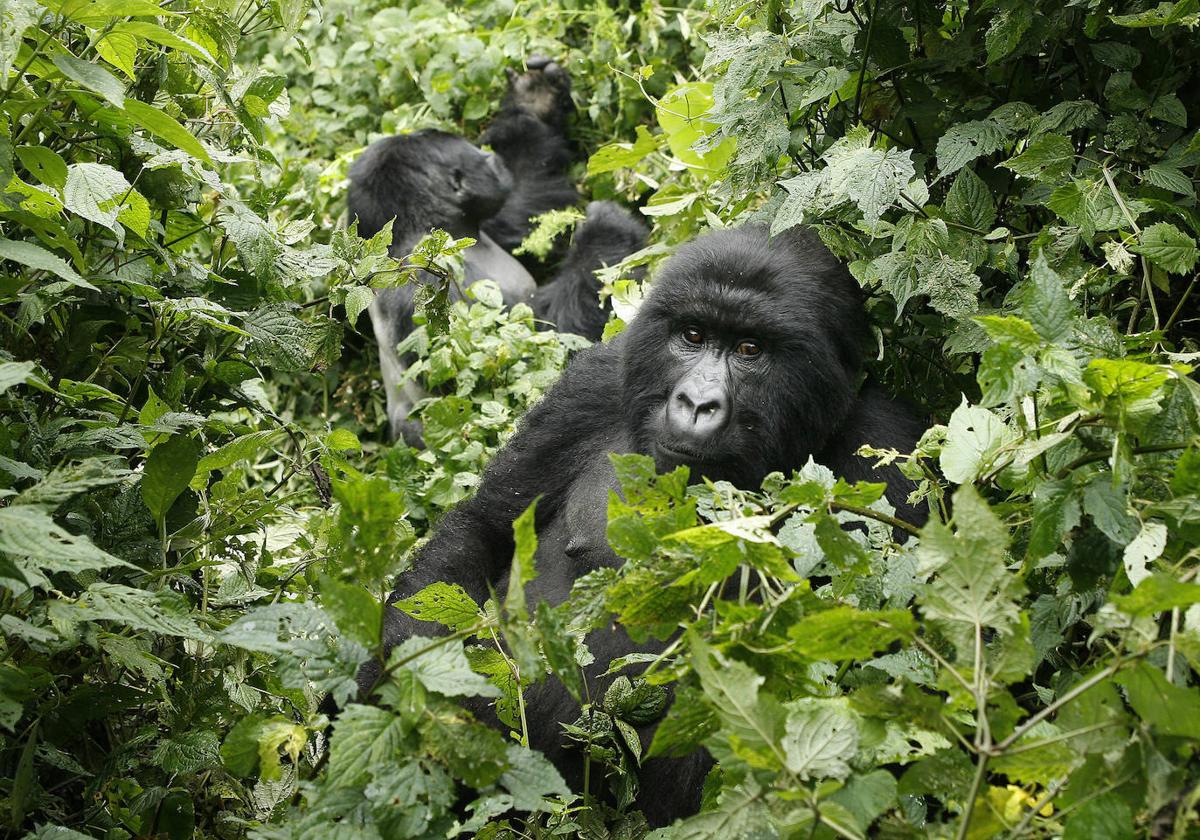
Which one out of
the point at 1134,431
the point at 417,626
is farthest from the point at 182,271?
the point at 1134,431

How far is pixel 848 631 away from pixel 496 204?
537cm

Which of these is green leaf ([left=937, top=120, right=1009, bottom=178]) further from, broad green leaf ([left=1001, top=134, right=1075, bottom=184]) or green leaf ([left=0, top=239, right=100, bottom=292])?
green leaf ([left=0, top=239, right=100, bottom=292])

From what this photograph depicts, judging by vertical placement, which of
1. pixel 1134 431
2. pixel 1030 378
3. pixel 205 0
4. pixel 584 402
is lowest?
pixel 584 402

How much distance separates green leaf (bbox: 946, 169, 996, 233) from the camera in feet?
9.07

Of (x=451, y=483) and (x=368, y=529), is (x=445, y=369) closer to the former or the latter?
(x=451, y=483)

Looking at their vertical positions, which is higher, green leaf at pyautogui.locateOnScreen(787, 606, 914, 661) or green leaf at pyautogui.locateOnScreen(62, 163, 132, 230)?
green leaf at pyautogui.locateOnScreen(62, 163, 132, 230)

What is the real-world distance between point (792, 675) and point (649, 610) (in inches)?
9.1

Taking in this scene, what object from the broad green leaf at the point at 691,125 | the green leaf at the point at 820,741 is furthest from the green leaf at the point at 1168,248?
the broad green leaf at the point at 691,125

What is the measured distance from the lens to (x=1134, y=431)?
5.73 feet

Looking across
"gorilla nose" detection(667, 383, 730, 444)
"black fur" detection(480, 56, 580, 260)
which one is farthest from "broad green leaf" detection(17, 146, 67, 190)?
"black fur" detection(480, 56, 580, 260)

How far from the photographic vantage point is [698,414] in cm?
297

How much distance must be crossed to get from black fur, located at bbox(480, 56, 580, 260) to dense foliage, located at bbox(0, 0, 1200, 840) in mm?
2735

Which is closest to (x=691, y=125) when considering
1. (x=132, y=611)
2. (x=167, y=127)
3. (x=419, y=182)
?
(x=167, y=127)

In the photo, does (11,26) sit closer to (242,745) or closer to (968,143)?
(242,745)
